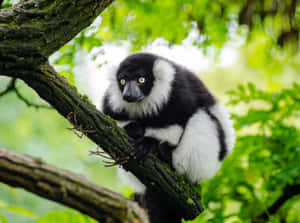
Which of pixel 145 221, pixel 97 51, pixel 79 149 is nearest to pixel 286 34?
pixel 97 51

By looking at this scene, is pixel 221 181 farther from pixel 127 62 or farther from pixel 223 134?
pixel 127 62

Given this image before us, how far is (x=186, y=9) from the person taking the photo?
20.5ft

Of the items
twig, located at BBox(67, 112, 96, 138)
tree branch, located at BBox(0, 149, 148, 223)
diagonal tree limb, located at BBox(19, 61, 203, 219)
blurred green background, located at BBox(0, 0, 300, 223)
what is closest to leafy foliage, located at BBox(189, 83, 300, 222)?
blurred green background, located at BBox(0, 0, 300, 223)

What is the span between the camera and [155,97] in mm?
4734

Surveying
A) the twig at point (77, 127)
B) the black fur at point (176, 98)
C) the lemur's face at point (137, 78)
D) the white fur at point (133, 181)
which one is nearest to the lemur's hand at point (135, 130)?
the black fur at point (176, 98)

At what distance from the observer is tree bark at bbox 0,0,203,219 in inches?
105

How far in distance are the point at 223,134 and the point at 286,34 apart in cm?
180

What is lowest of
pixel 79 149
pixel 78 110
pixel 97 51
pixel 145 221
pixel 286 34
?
pixel 79 149

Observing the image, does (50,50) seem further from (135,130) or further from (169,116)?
(169,116)

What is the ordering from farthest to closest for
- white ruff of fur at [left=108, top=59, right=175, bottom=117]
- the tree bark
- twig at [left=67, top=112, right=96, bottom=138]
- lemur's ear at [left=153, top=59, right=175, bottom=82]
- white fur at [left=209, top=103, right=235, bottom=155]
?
white fur at [left=209, top=103, right=235, bottom=155] < lemur's ear at [left=153, top=59, right=175, bottom=82] < white ruff of fur at [left=108, top=59, right=175, bottom=117] < twig at [left=67, top=112, right=96, bottom=138] < the tree bark

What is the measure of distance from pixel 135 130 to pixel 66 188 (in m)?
2.47

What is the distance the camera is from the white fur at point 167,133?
4281 mm

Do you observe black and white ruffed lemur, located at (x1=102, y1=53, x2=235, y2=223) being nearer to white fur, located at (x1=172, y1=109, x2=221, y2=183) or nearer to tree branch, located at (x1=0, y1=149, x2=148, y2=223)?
white fur, located at (x1=172, y1=109, x2=221, y2=183)

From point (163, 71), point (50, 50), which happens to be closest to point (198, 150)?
point (163, 71)
